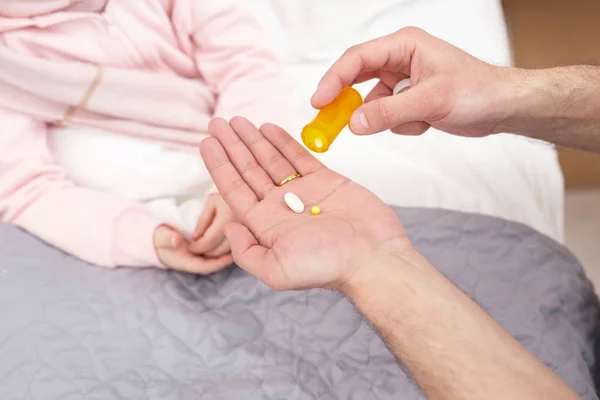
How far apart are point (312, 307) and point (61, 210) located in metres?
0.40

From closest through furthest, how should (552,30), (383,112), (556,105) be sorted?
(383,112), (556,105), (552,30)

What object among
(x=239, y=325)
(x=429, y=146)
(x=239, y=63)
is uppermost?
(x=239, y=63)

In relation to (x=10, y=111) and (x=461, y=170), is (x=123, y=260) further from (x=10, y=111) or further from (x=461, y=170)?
(x=461, y=170)

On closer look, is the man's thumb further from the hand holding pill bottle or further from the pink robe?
the pink robe

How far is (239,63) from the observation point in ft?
3.30

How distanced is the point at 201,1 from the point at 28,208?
1.40 ft

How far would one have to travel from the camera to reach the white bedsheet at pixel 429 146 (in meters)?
1.00

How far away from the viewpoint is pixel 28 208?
0.92 meters

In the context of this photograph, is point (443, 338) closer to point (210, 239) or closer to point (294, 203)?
point (294, 203)

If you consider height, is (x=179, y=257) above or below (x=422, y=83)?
below

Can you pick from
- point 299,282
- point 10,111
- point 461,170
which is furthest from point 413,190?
point 10,111

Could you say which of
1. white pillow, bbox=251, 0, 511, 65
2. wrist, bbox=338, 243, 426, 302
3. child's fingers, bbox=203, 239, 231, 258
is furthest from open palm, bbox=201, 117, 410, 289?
white pillow, bbox=251, 0, 511, 65

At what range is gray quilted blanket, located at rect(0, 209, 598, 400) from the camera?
2.42 feet

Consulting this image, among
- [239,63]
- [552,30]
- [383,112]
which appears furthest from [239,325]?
[552,30]
